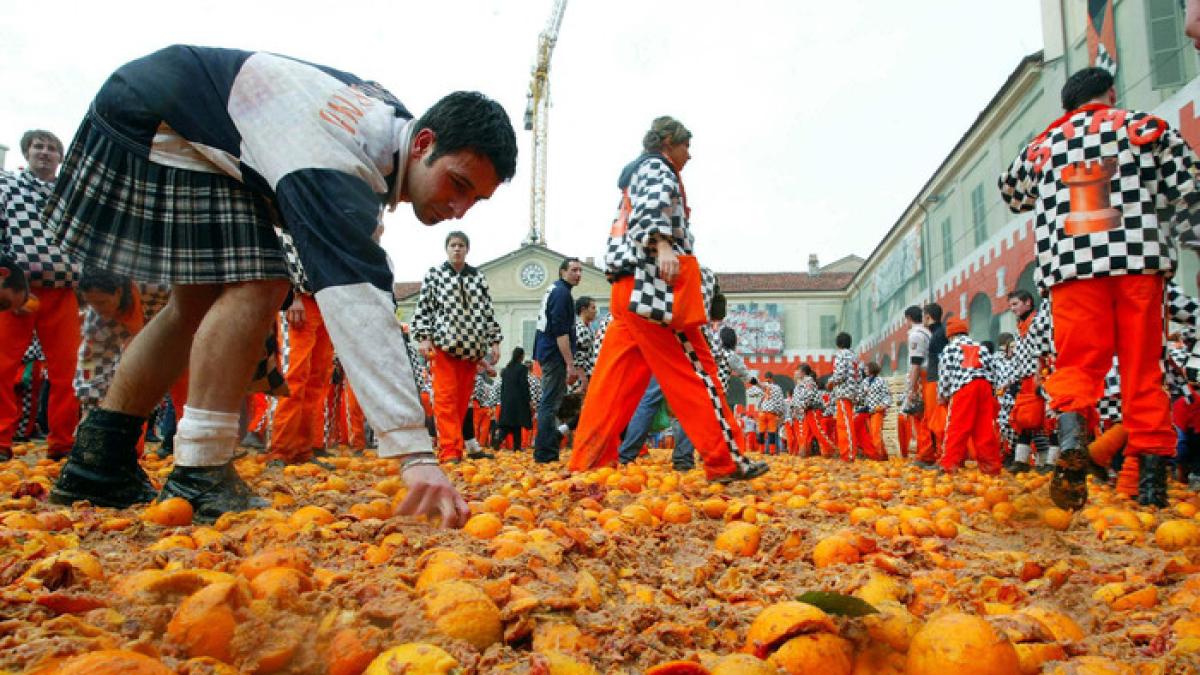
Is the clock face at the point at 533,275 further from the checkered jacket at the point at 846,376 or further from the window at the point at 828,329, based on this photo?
the checkered jacket at the point at 846,376

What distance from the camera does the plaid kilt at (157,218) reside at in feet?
7.85

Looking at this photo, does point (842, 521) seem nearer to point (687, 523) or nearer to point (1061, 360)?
point (687, 523)

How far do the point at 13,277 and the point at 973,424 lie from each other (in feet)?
25.3

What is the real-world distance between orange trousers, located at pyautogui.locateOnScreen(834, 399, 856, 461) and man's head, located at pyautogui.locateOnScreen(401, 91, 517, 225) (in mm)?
11961

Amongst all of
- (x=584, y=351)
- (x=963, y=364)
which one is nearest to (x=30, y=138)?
(x=584, y=351)

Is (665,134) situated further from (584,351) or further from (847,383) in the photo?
(847,383)

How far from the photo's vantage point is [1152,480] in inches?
152

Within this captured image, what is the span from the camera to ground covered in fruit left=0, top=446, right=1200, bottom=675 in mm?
1161

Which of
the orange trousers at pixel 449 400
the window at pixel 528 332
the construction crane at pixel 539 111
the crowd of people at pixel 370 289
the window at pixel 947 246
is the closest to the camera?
the crowd of people at pixel 370 289

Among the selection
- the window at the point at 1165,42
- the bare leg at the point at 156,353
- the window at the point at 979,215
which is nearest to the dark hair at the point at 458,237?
the bare leg at the point at 156,353

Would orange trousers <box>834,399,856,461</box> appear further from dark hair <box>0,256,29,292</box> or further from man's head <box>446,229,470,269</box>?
dark hair <box>0,256,29,292</box>

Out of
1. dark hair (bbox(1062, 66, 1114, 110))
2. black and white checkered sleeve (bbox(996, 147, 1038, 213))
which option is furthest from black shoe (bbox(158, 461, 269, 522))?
dark hair (bbox(1062, 66, 1114, 110))

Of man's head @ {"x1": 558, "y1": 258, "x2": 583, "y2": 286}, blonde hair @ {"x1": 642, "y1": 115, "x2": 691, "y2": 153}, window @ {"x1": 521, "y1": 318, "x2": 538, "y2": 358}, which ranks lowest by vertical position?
man's head @ {"x1": 558, "y1": 258, "x2": 583, "y2": 286}

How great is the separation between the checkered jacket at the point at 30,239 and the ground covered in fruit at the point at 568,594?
2485 millimetres
